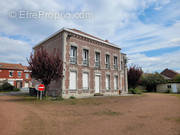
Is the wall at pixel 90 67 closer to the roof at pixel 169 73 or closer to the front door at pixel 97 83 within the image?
the front door at pixel 97 83

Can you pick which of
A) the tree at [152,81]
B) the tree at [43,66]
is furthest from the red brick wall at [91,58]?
the tree at [152,81]

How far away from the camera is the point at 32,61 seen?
10883mm

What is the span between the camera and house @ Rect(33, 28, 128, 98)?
13602mm

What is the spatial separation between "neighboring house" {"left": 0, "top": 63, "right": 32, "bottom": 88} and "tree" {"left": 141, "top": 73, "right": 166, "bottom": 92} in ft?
84.7

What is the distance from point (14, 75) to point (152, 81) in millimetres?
30840

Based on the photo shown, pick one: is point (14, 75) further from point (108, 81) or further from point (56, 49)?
point (108, 81)

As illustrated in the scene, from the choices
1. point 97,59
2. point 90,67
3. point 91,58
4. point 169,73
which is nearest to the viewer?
point 90,67

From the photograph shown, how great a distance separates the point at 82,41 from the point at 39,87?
7351 millimetres

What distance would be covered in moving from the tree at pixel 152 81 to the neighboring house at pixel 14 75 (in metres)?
25.8

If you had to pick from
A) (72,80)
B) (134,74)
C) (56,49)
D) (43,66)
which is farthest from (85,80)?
(134,74)

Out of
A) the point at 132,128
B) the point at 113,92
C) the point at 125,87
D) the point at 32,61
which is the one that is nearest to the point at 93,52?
the point at 113,92

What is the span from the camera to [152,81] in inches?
1125

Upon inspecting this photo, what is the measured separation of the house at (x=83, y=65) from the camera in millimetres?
13602

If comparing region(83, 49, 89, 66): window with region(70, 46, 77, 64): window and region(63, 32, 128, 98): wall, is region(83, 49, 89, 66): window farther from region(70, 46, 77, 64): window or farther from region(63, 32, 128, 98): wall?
region(70, 46, 77, 64): window
